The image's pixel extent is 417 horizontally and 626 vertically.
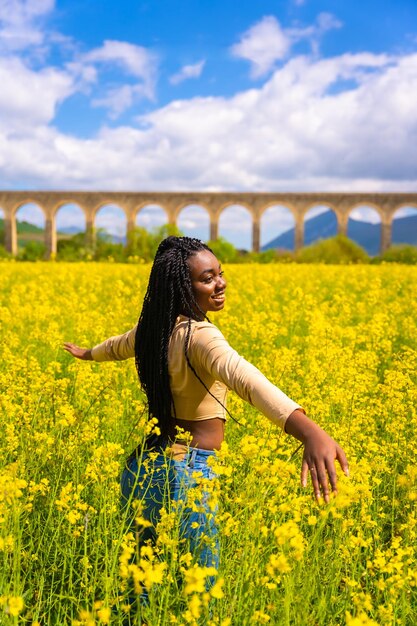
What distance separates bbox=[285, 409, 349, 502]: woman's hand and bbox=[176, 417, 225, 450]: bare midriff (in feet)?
1.79

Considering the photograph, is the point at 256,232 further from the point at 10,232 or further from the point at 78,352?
the point at 78,352

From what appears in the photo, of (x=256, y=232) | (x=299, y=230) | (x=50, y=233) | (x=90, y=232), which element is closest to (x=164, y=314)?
(x=299, y=230)

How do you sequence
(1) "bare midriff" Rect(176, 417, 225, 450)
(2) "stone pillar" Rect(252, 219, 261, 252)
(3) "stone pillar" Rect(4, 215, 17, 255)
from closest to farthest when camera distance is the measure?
(1) "bare midriff" Rect(176, 417, 225, 450)
(2) "stone pillar" Rect(252, 219, 261, 252)
(3) "stone pillar" Rect(4, 215, 17, 255)

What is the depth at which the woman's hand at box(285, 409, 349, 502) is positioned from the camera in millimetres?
1624

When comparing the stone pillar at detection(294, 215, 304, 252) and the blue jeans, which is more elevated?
the stone pillar at detection(294, 215, 304, 252)

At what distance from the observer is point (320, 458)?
5.35 feet

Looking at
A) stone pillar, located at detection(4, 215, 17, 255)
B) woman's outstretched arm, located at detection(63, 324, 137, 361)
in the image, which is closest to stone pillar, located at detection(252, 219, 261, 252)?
stone pillar, located at detection(4, 215, 17, 255)

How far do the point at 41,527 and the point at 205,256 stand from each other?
1168mm

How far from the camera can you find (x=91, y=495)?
264 centimetres

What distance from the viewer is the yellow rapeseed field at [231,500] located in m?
1.63

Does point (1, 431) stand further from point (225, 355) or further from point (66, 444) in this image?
point (225, 355)

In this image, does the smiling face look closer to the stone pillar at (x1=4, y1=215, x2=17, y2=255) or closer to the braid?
the braid

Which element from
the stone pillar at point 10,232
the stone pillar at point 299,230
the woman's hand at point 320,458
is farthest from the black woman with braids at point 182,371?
the stone pillar at point 10,232

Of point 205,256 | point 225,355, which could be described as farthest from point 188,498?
point 205,256
